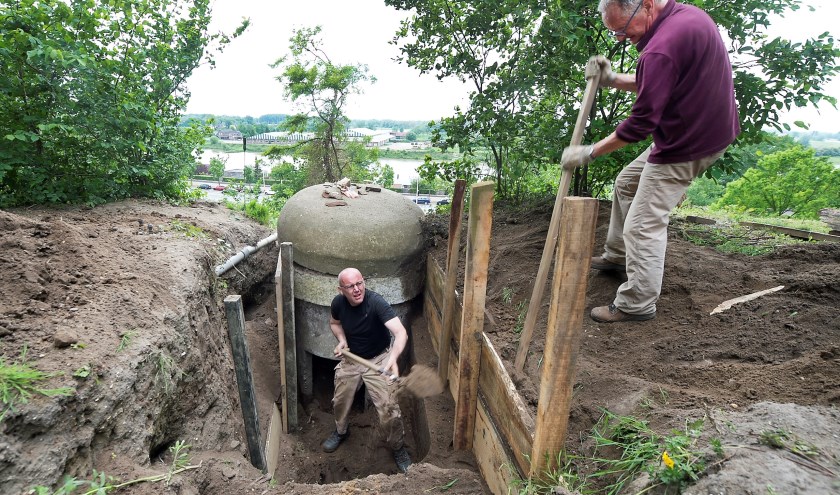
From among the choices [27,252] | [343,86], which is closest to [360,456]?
[27,252]

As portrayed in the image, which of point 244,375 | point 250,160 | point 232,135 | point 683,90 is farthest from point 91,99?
point 232,135

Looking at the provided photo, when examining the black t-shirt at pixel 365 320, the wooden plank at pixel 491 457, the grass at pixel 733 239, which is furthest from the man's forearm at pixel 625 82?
the black t-shirt at pixel 365 320

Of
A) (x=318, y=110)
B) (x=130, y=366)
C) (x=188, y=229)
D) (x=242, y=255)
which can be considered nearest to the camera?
(x=130, y=366)

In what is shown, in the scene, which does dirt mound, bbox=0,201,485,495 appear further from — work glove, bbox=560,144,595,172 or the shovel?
work glove, bbox=560,144,595,172

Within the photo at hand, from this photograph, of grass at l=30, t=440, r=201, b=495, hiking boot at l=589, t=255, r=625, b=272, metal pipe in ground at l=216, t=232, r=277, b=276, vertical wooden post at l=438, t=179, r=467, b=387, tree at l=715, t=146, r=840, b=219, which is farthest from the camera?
tree at l=715, t=146, r=840, b=219

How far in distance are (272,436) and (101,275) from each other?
2.38m

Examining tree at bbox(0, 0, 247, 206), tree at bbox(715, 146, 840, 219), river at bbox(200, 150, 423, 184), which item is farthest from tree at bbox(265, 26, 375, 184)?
tree at bbox(715, 146, 840, 219)

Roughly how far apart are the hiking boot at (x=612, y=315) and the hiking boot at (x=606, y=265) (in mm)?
475

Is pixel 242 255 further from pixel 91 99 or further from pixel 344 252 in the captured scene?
pixel 91 99

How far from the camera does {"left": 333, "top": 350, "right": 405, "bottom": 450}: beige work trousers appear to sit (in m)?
4.48

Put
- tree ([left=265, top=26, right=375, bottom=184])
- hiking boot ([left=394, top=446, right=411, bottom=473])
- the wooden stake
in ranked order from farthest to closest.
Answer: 1. tree ([left=265, top=26, right=375, bottom=184])
2. hiking boot ([left=394, top=446, right=411, bottom=473])
3. the wooden stake

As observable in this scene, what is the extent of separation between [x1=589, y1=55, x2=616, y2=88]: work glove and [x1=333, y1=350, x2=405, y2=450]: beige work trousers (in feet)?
9.92

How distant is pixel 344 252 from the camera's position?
513 cm

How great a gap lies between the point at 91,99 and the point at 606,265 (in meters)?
5.36
